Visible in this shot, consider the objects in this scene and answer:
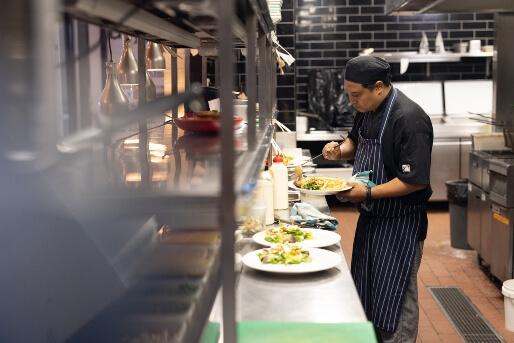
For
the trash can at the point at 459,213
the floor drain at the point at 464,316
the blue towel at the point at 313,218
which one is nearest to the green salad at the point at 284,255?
the blue towel at the point at 313,218

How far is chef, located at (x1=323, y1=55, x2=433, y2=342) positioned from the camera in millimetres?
3658

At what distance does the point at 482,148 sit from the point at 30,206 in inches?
209

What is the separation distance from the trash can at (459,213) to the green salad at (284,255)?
411cm

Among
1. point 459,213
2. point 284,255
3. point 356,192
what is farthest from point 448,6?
point 284,255

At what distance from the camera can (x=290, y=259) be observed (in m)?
2.71

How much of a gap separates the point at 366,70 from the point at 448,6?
2.04 meters

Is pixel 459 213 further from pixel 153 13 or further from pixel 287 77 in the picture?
pixel 153 13

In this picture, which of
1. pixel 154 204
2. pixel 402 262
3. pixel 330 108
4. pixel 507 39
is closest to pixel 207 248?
pixel 154 204

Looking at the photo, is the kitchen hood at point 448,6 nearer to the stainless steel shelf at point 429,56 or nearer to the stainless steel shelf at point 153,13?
the stainless steel shelf at point 153,13

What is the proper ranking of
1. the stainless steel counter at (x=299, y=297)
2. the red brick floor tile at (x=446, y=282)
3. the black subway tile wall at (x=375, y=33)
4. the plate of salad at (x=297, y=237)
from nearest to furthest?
1. the stainless steel counter at (x=299, y=297)
2. the plate of salad at (x=297, y=237)
3. the red brick floor tile at (x=446, y=282)
4. the black subway tile wall at (x=375, y=33)

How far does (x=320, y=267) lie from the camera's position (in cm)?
263

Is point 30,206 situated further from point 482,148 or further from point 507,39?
point 507,39

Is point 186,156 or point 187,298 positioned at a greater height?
point 186,156

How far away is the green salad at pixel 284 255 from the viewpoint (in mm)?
2707
